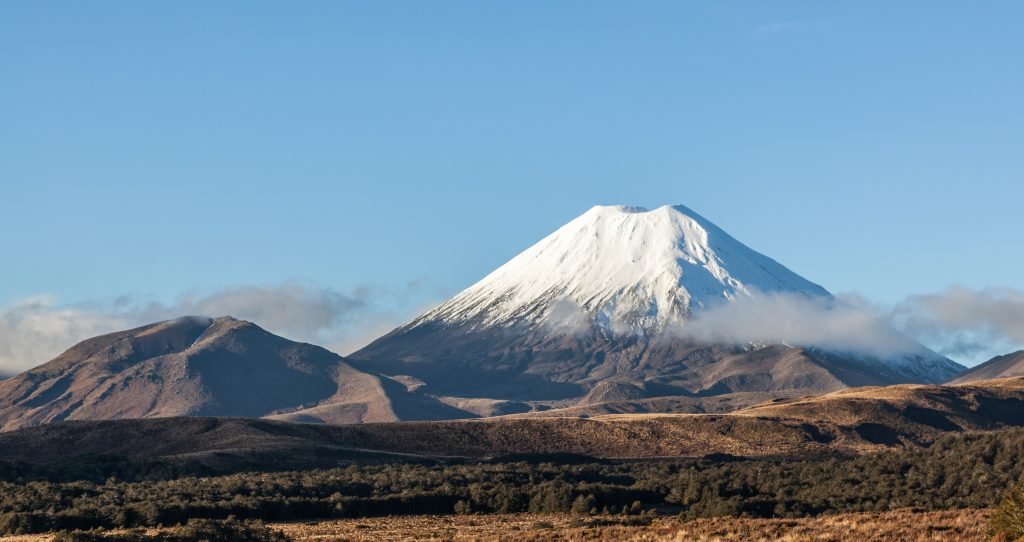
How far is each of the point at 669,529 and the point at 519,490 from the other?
21.3 metres

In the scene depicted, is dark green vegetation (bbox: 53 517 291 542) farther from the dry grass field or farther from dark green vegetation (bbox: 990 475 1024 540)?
dark green vegetation (bbox: 990 475 1024 540)

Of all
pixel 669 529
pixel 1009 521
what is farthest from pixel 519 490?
pixel 1009 521

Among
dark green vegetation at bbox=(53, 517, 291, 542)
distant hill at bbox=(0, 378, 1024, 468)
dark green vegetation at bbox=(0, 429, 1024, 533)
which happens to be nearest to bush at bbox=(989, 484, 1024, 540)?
dark green vegetation at bbox=(0, 429, 1024, 533)

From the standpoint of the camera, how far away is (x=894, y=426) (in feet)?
410

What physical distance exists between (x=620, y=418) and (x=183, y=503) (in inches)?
3024

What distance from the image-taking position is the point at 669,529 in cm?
4441

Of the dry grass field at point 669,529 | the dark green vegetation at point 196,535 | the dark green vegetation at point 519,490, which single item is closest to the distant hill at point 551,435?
the dark green vegetation at point 519,490

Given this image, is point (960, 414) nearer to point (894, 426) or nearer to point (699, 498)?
point (894, 426)

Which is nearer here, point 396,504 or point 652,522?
point 652,522

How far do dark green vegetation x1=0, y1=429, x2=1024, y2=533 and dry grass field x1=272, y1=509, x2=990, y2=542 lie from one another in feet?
14.8

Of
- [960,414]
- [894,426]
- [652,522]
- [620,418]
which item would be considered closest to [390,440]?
[620,418]

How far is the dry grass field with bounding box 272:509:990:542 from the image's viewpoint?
4019cm

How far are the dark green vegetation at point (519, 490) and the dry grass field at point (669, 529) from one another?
178 inches

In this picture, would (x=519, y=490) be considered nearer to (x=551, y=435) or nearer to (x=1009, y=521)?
(x=1009, y=521)
